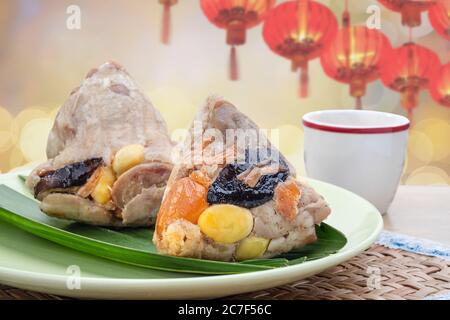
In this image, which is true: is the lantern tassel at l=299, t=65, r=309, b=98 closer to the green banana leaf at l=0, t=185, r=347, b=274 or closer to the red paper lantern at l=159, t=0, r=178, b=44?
the red paper lantern at l=159, t=0, r=178, b=44

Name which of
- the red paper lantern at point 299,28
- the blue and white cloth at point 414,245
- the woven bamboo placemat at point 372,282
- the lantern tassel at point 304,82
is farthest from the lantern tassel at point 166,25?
the woven bamboo placemat at point 372,282

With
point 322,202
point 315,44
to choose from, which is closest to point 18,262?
point 322,202

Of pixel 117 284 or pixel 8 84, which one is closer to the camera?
pixel 117 284

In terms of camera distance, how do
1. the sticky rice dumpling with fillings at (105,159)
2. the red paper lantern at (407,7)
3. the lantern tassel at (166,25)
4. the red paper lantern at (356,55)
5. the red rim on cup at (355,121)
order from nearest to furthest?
the sticky rice dumpling with fillings at (105,159) < the red rim on cup at (355,121) < the lantern tassel at (166,25) < the red paper lantern at (356,55) < the red paper lantern at (407,7)

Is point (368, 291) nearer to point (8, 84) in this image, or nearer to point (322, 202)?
point (322, 202)

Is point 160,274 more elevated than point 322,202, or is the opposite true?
point 322,202

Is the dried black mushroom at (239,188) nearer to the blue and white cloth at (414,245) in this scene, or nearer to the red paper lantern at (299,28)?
the blue and white cloth at (414,245)
